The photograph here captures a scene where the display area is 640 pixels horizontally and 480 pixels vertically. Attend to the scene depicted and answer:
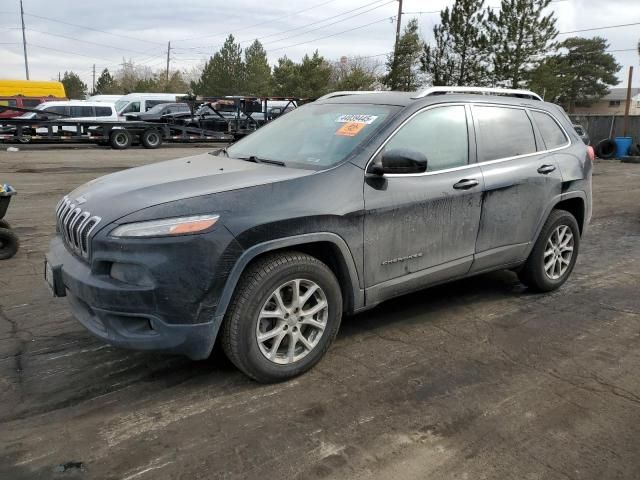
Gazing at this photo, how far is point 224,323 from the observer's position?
3129mm

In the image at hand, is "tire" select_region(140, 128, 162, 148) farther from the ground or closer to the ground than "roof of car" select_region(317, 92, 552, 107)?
closer to the ground

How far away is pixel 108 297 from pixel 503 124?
3.26m

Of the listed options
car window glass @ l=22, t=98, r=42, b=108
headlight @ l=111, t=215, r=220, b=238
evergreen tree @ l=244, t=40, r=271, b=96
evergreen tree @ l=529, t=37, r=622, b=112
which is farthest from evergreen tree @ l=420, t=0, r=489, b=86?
evergreen tree @ l=529, t=37, r=622, b=112

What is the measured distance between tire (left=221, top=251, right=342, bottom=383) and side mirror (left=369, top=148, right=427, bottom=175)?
2.39 ft

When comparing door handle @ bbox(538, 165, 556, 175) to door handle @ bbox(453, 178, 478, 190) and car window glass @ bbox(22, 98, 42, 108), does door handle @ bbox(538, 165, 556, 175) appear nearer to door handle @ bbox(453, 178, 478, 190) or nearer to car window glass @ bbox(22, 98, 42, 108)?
door handle @ bbox(453, 178, 478, 190)

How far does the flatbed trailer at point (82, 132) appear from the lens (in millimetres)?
20406

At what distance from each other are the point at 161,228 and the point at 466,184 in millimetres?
2234

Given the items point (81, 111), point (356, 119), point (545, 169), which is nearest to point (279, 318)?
point (356, 119)

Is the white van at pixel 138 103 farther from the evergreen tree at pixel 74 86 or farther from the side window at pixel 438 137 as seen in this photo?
the evergreen tree at pixel 74 86

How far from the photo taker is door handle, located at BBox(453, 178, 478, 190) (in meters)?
4.03

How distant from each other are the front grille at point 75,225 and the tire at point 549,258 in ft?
11.6

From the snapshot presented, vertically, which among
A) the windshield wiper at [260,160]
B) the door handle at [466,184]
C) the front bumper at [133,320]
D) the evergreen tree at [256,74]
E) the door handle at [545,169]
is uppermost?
the evergreen tree at [256,74]

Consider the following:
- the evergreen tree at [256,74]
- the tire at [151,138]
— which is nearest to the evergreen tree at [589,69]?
the evergreen tree at [256,74]

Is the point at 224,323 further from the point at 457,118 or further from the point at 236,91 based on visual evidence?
the point at 236,91
